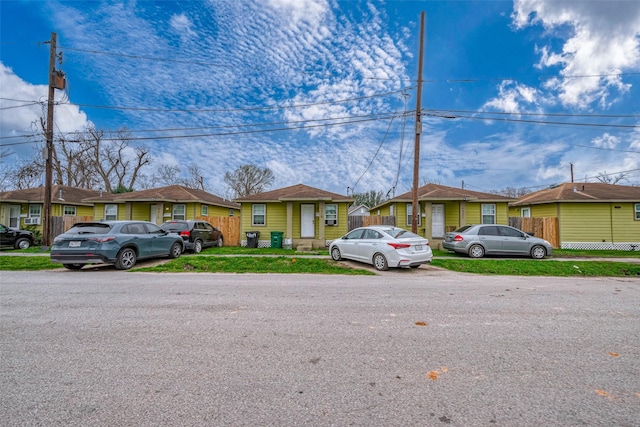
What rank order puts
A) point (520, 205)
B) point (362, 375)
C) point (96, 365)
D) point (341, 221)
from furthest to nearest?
point (520, 205), point (341, 221), point (96, 365), point (362, 375)

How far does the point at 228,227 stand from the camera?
771 inches

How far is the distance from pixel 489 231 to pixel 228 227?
574 inches

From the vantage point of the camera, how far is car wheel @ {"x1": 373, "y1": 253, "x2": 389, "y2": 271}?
10247mm

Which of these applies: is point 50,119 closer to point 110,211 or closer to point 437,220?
point 110,211

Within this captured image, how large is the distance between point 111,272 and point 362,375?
9674mm

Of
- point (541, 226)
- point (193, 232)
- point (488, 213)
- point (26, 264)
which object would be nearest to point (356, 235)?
point (193, 232)

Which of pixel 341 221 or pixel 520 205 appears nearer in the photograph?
pixel 341 221

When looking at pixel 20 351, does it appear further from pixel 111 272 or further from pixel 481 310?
pixel 111 272

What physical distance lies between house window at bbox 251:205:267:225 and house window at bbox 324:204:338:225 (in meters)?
3.88

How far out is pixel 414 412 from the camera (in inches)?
89.9

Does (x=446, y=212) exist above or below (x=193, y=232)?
above

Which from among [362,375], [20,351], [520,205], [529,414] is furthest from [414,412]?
[520,205]

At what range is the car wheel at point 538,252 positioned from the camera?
45.7ft

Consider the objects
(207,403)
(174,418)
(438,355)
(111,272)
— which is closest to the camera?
(174,418)
